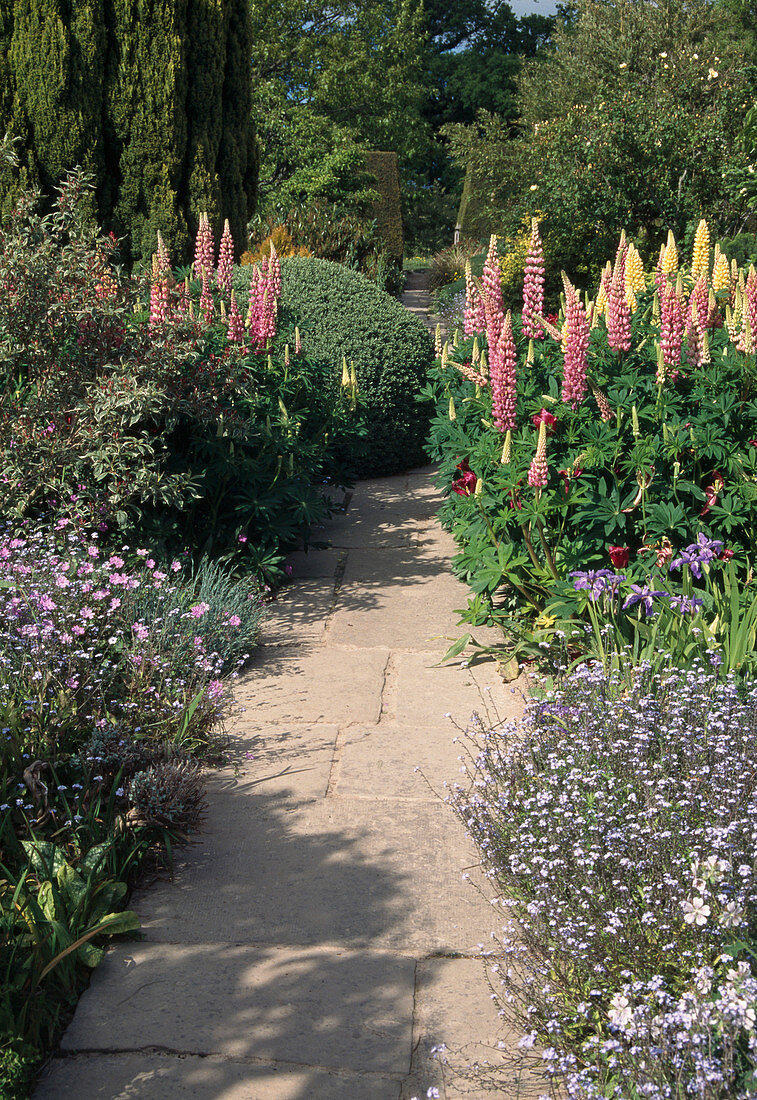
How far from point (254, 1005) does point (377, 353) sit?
6136mm

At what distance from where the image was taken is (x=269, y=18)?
2491cm

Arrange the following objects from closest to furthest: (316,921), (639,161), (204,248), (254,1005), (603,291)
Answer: (254,1005), (316,921), (603,291), (204,248), (639,161)

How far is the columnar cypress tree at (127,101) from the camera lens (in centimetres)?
840

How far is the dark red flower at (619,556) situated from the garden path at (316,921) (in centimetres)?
80

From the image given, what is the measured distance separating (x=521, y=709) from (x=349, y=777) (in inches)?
36.5

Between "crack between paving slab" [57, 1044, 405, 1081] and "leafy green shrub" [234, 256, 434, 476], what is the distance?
574cm

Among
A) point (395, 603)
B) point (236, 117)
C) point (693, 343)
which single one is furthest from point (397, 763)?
point (236, 117)

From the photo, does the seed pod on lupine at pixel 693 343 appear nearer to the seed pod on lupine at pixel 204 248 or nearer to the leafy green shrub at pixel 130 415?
the leafy green shrub at pixel 130 415

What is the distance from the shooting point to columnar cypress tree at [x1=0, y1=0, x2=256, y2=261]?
840 cm

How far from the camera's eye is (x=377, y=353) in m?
8.05

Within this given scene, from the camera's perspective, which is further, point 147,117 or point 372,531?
point 147,117

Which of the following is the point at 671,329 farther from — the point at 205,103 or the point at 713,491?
the point at 205,103

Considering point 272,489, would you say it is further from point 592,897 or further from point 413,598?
point 592,897

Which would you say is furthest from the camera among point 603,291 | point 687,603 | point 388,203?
point 388,203
